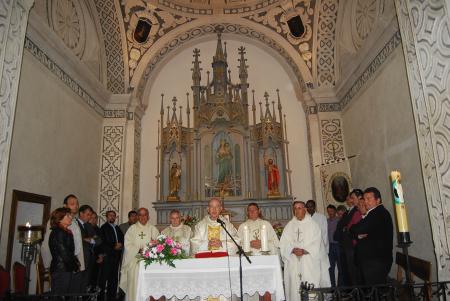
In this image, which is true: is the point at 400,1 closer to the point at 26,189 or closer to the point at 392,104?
the point at 392,104

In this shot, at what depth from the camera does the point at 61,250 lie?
455 cm

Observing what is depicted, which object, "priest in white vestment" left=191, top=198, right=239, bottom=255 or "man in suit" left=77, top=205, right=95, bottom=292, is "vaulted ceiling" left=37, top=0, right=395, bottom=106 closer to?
"man in suit" left=77, top=205, right=95, bottom=292

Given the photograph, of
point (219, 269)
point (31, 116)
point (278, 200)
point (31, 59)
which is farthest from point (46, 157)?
point (278, 200)

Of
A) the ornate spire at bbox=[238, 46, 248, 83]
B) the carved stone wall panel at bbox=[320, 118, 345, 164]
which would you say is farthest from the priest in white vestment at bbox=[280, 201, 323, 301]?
the ornate spire at bbox=[238, 46, 248, 83]

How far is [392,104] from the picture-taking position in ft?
23.0

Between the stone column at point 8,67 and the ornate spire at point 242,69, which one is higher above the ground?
the ornate spire at point 242,69

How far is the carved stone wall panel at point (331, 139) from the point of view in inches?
400

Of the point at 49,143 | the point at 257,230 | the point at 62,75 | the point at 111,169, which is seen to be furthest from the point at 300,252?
the point at 111,169

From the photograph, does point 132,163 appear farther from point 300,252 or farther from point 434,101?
point 434,101

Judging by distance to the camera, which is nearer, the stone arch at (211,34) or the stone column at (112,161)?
the stone column at (112,161)

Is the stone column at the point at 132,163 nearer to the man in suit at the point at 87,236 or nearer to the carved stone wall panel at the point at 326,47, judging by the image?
the man in suit at the point at 87,236

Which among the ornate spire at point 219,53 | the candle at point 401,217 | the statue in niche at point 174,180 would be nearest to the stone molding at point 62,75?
the statue in niche at point 174,180

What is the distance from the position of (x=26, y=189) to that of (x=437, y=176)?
20.5 ft

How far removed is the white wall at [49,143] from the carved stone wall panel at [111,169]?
0.98 ft
